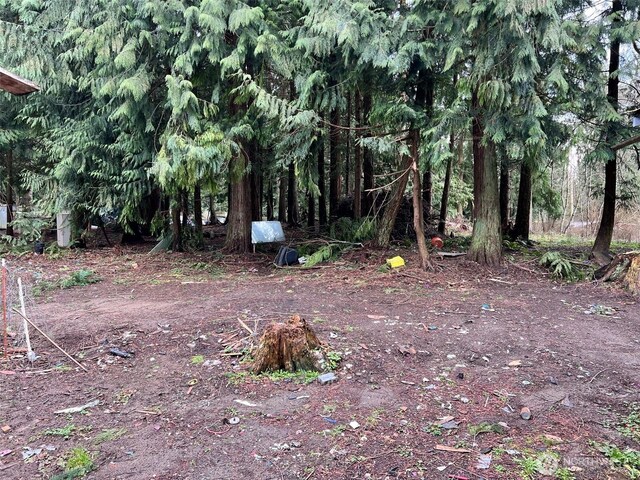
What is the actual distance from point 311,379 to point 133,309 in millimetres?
3326

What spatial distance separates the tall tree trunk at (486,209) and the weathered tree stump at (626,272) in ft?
6.01

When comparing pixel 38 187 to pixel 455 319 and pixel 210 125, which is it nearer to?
pixel 210 125

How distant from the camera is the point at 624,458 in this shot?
2.58 meters

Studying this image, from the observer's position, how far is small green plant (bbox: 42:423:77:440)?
9.35ft

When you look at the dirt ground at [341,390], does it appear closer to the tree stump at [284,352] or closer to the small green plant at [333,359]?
the small green plant at [333,359]

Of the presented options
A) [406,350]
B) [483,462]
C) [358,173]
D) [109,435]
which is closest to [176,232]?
[358,173]

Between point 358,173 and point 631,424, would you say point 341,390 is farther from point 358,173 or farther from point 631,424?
point 358,173

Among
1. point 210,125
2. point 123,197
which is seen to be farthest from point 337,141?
point 123,197

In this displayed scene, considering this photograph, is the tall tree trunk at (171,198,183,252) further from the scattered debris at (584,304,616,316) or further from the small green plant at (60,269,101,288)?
the scattered debris at (584,304,616,316)

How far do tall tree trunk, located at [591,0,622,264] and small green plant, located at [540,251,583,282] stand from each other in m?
1.99

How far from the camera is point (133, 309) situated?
235 inches

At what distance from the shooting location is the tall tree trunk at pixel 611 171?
8.38 m

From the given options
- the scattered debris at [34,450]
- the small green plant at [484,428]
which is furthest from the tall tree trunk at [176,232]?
the small green plant at [484,428]

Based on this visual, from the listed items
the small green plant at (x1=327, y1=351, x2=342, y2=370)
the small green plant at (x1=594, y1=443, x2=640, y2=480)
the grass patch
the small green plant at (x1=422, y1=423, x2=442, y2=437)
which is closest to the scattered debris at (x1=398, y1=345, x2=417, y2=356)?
the small green plant at (x1=327, y1=351, x2=342, y2=370)
